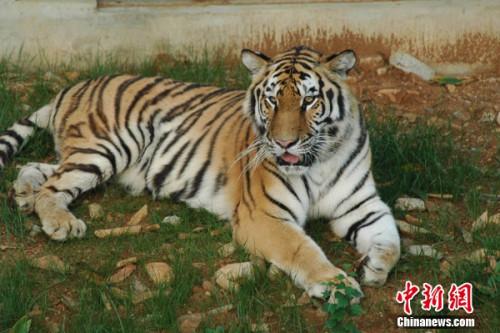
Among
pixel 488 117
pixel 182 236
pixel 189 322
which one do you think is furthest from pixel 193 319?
pixel 488 117

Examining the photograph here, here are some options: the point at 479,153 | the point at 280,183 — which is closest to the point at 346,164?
the point at 280,183

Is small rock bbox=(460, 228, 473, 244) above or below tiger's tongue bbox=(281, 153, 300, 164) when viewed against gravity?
below

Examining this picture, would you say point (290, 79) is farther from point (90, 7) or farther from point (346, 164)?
point (90, 7)

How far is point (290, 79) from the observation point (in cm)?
438

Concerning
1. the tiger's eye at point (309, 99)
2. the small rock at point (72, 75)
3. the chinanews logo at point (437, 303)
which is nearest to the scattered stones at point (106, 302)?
the chinanews logo at point (437, 303)

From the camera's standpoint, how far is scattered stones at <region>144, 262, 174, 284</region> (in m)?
4.05

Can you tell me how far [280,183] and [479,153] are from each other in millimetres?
1492

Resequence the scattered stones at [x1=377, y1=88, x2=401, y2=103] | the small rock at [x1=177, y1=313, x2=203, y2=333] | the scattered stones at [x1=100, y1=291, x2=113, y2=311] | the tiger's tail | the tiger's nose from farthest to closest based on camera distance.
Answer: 1. the scattered stones at [x1=377, y1=88, x2=401, y2=103]
2. the tiger's tail
3. the tiger's nose
4. the scattered stones at [x1=100, y1=291, x2=113, y2=311]
5. the small rock at [x1=177, y1=313, x2=203, y2=333]

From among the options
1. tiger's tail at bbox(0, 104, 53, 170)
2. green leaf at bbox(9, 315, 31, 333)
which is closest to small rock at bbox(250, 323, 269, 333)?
green leaf at bbox(9, 315, 31, 333)

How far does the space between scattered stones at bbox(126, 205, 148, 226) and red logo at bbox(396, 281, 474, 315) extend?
1.41 metres

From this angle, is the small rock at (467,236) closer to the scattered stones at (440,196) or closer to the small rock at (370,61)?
the scattered stones at (440,196)

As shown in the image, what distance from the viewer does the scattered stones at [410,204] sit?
483cm

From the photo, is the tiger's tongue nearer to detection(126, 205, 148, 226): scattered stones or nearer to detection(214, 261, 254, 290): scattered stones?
detection(214, 261, 254, 290): scattered stones

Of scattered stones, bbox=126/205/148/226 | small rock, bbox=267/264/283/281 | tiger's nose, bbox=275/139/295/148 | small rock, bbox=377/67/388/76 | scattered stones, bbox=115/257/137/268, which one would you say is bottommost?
scattered stones, bbox=126/205/148/226
